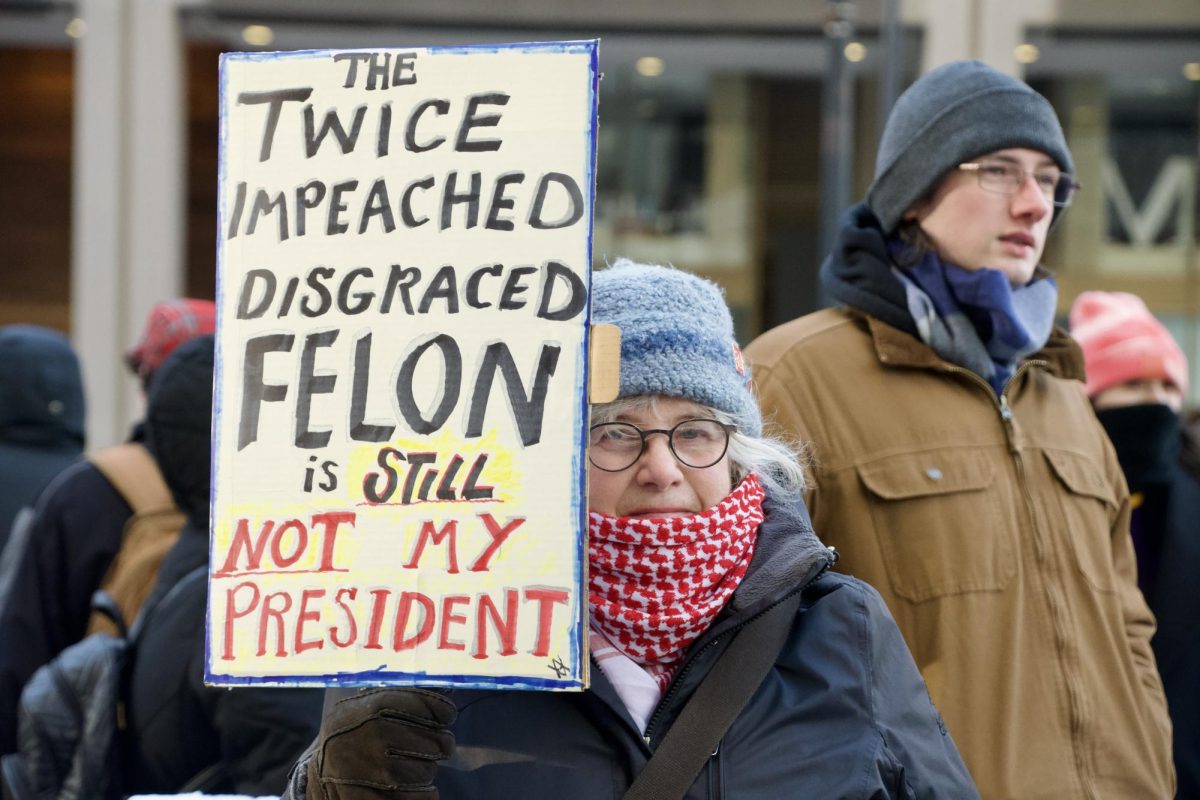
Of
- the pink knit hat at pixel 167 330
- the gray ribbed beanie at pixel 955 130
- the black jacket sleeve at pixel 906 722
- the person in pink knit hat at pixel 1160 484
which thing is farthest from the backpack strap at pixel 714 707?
the pink knit hat at pixel 167 330

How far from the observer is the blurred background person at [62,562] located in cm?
392

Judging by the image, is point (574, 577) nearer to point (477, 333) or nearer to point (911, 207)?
point (477, 333)

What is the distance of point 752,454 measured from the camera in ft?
7.30

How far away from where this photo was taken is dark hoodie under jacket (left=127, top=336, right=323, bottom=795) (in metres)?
2.84

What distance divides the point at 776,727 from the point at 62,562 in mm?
2533

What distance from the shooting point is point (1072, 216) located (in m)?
10.7

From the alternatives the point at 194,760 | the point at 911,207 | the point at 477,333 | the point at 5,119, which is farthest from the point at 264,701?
the point at 5,119

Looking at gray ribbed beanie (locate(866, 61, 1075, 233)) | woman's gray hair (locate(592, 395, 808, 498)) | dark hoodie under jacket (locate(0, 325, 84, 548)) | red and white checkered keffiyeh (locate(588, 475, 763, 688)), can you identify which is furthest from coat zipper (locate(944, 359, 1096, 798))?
dark hoodie under jacket (locate(0, 325, 84, 548))

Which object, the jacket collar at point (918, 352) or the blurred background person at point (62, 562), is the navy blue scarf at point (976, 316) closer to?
the jacket collar at point (918, 352)

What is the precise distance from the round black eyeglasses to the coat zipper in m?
0.89

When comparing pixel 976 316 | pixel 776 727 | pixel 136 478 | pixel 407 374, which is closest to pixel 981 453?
pixel 976 316

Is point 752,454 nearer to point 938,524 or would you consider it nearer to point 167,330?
point 938,524

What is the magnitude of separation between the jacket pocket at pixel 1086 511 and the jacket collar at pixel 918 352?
189 millimetres

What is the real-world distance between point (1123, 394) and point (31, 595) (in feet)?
9.79
